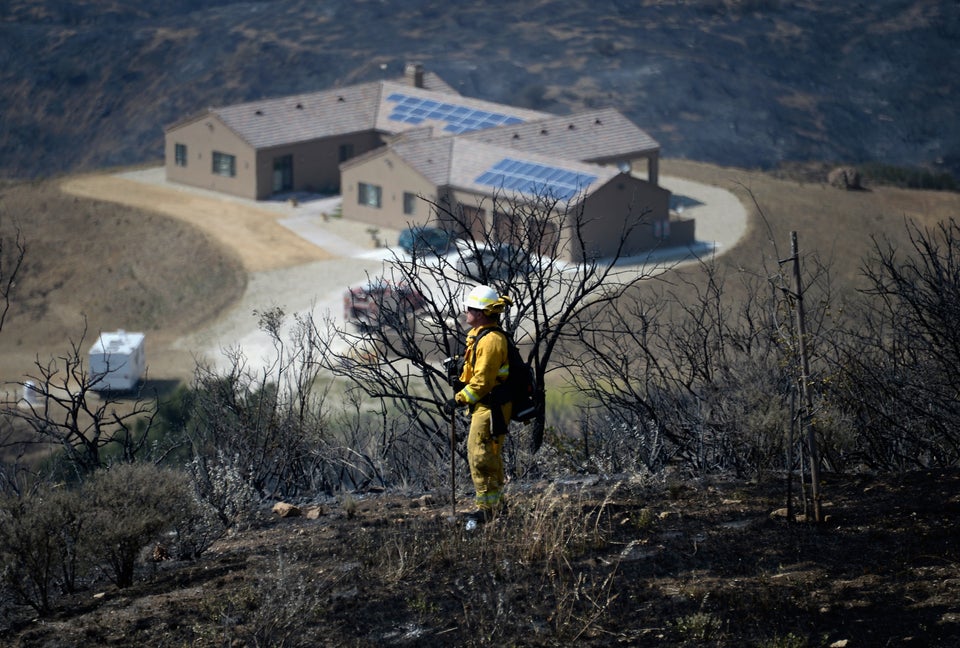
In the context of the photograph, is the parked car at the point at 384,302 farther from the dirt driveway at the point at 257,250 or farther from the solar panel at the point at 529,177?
the solar panel at the point at 529,177

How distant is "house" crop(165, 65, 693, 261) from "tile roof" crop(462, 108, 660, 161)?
0.17ft

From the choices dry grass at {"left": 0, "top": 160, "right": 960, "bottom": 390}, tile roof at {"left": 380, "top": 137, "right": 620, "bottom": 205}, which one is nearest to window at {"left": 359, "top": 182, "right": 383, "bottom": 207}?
tile roof at {"left": 380, "top": 137, "right": 620, "bottom": 205}

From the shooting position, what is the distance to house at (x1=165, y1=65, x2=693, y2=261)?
41.2 metres

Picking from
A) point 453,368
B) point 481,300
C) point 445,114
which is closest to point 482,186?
point 445,114

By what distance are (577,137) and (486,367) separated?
38.7 m

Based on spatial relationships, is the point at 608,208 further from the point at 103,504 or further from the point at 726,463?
the point at 103,504

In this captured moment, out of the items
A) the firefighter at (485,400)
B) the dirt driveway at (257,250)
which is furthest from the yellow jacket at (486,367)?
the dirt driveway at (257,250)

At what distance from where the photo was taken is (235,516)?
1062 centimetres

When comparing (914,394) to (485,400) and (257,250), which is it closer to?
(485,400)

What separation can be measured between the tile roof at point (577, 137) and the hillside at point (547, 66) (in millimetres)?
16132

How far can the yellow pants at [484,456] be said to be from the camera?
30.5 ft

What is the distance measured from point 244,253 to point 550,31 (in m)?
44.3

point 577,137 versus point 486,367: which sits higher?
point 577,137

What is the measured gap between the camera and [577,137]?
47094 millimetres
